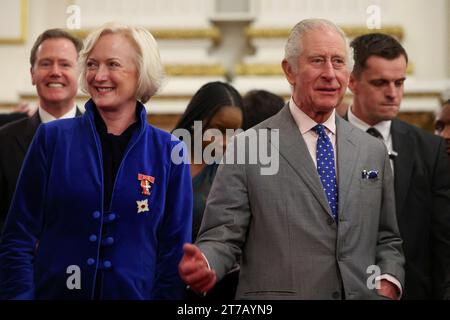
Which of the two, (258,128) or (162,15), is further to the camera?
(162,15)

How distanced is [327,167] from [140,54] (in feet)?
2.39

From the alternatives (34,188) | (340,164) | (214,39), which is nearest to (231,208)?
(340,164)

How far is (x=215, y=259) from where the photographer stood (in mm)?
3072

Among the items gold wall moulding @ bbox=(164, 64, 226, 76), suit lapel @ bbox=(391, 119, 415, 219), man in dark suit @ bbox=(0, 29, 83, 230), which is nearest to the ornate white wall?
gold wall moulding @ bbox=(164, 64, 226, 76)

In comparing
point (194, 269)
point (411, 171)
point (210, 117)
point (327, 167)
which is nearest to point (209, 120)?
point (210, 117)

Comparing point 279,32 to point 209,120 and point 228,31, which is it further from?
point 209,120

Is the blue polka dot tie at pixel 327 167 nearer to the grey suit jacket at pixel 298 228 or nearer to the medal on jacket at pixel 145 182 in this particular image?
the grey suit jacket at pixel 298 228

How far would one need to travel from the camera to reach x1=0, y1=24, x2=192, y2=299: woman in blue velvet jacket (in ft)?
9.70

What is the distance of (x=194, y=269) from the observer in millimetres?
2906

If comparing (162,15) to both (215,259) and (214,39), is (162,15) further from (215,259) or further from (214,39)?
(215,259)

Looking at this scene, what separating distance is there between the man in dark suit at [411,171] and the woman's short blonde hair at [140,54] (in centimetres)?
132

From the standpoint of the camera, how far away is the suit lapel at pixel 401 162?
4.03m

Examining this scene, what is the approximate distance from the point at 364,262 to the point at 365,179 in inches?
11.0

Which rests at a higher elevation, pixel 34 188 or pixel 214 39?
pixel 214 39
